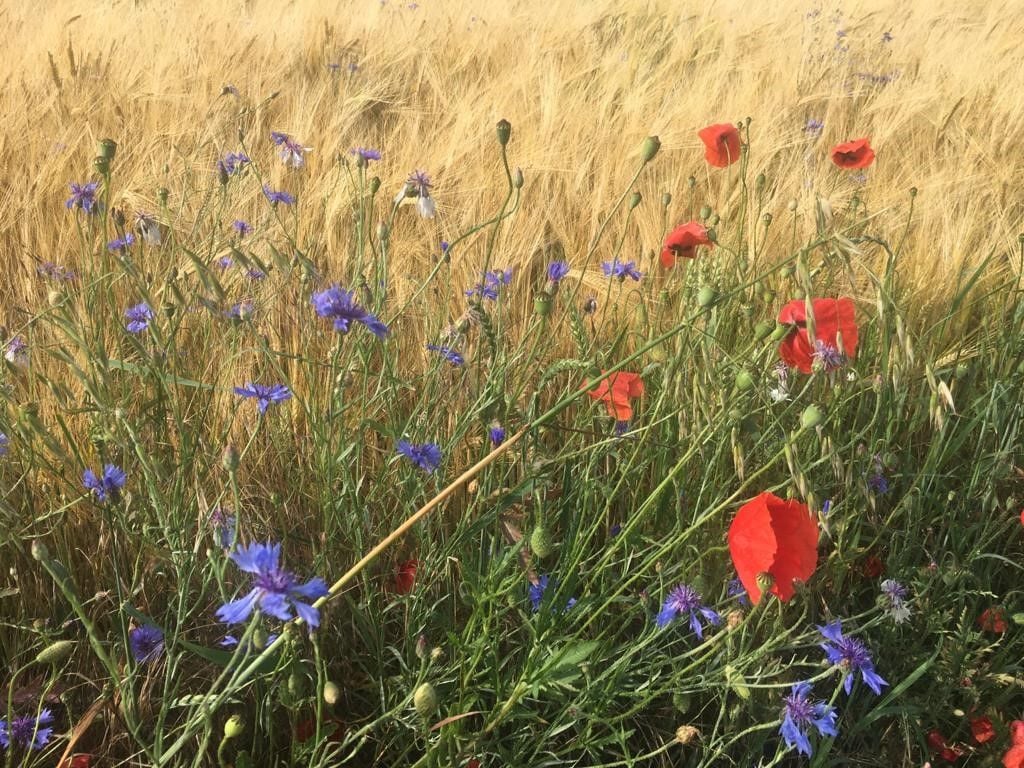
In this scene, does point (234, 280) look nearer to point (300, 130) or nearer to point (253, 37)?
point (300, 130)

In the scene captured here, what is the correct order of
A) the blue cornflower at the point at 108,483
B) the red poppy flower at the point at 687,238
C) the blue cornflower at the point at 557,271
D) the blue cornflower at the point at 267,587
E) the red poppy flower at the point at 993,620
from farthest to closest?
the blue cornflower at the point at 557,271, the red poppy flower at the point at 687,238, the red poppy flower at the point at 993,620, the blue cornflower at the point at 108,483, the blue cornflower at the point at 267,587

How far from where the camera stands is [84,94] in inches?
87.8

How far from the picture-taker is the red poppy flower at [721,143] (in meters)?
1.39

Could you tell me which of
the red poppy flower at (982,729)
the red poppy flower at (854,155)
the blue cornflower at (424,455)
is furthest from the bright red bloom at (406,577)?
the red poppy flower at (854,155)

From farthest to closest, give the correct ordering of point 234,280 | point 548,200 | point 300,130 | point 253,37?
point 253,37 → point 300,130 → point 548,200 → point 234,280

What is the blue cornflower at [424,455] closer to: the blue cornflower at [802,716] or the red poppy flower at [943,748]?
the blue cornflower at [802,716]

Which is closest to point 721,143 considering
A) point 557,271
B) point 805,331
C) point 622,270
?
point 622,270

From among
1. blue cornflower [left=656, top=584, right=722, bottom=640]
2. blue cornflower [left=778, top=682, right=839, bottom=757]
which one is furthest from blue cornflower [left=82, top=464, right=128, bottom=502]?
blue cornflower [left=778, top=682, right=839, bottom=757]

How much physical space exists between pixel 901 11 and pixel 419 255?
4.46 meters

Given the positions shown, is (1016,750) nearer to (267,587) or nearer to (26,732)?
(267,587)

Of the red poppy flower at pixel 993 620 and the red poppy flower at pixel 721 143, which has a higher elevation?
the red poppy flower at pixel 721 143

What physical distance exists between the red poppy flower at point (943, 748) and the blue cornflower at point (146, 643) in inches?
34.4

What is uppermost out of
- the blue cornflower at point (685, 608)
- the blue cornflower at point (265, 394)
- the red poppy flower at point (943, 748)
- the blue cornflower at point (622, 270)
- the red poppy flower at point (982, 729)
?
the blue cornflower at point (265, 394)

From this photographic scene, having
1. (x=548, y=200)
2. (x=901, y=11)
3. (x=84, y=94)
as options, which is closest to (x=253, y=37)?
(x=84, y=94)
